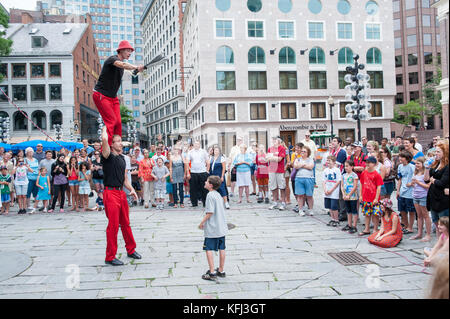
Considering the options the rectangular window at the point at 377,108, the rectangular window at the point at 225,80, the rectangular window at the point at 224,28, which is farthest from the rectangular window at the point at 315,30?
the rectangular window at the point at 377,108

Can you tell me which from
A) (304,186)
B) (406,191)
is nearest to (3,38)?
(304,186)

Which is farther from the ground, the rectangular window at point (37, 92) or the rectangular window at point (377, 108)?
the rectangular window at point (37, 92)

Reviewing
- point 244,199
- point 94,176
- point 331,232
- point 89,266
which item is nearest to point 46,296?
point 89,266

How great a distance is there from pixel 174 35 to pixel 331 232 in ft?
203

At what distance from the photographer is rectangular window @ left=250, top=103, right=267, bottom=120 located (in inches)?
1531

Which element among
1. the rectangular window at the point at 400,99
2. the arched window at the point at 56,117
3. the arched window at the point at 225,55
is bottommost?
the arched window at the point at 56,117

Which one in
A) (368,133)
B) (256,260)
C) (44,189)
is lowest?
(256,260)

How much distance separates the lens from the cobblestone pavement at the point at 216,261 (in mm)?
4516

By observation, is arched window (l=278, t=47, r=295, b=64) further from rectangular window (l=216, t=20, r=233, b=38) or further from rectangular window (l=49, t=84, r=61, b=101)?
rectangular window (l=49, t=84, r=61, b=101)

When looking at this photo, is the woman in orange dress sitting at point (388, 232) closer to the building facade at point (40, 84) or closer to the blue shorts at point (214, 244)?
the blue shorts at point (214, 244)

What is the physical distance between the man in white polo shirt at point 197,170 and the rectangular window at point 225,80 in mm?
27143

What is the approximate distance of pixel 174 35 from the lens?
2512 inches
